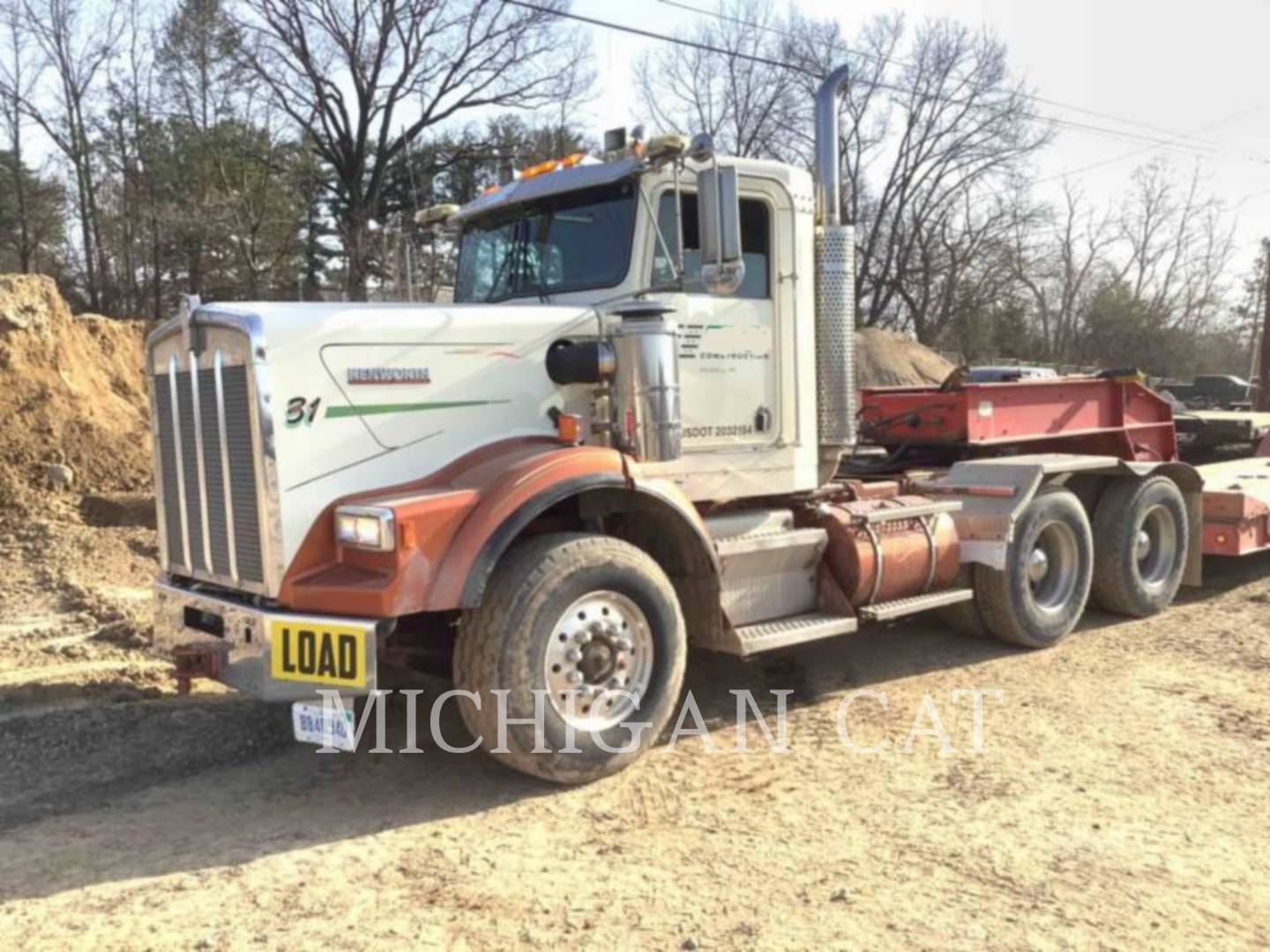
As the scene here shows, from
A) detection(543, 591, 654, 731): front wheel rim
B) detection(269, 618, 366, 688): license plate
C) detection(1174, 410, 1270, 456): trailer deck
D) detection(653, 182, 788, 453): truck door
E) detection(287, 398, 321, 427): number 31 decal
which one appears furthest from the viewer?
detection(1174, 410, 1270, 456): trailer deck

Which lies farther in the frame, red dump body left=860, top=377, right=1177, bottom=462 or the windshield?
red dump body left=860, top=377, right=1177, bottom=462

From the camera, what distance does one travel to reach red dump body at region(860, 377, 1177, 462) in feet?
25.0

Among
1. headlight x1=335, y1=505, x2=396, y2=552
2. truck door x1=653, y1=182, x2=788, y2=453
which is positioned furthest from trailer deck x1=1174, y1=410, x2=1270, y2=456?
headlight x1=335, y1=505, x2=396, y2=552

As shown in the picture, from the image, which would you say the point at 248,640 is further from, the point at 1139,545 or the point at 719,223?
the point at 1139,545

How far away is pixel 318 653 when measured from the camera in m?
4.22

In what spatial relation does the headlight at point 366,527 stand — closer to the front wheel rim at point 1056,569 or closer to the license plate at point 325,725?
the license plate at point 325,725

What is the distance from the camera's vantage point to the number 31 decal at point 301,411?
14.3 feet

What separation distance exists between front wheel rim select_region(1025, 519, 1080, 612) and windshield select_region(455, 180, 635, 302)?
3.67 m

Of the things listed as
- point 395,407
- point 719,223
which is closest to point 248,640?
point 395,407

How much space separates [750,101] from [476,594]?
119 ft

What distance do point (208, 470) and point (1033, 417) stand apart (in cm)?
573

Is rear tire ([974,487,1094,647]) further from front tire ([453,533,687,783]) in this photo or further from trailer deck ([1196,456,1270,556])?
front tire ([453,533,687,783])

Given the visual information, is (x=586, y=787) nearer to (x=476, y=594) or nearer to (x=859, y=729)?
(x=476, y=594)

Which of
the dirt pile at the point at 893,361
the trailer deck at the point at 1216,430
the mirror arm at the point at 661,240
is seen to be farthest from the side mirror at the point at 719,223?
the dirt pile at the point at 893,361
